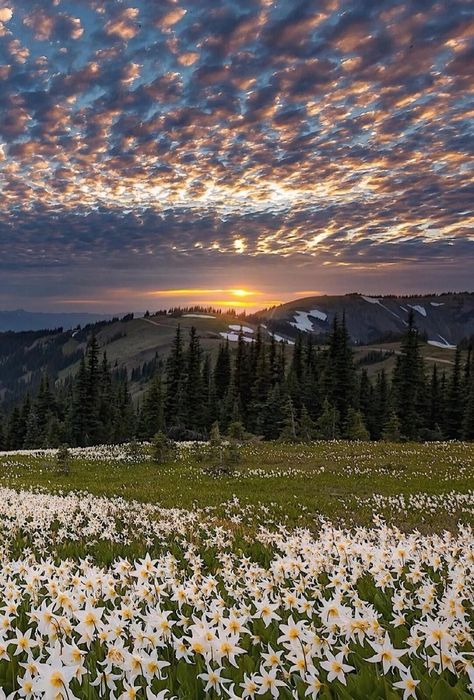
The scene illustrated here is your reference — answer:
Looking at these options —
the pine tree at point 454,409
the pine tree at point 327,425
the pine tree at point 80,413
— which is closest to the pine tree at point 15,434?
the pine tree at point 80,413

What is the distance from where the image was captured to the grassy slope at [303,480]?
15266mm

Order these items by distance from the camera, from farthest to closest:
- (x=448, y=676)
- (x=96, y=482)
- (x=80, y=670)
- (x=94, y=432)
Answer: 1. (x=94, y=432)
2. (x=96, y=482)
3. (x=448, y=676)
4. (x=80, y=670)

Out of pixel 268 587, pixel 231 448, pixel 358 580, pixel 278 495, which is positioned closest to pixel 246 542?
pixel 358 580

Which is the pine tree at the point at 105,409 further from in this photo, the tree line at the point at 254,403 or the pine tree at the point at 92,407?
the pine tree at the point at 92,407

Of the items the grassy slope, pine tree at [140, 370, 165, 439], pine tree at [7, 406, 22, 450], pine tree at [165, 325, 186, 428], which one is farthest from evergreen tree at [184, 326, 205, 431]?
the grassy slope

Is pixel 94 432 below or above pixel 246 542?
below

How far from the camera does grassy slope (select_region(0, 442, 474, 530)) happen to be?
15.3 metres

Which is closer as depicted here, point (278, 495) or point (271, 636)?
point (271, 636)

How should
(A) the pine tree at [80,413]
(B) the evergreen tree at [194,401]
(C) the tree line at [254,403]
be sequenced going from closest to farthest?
(C) the tree line at [254,403] → (A) the pine tree at [80,413] → (B) the evergreen tree at [194,401]

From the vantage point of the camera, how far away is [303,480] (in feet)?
74.4

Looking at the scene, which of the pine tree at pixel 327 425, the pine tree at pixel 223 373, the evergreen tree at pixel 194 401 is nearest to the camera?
the pine tree at pixel 327 425

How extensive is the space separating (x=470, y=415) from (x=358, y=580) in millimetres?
57396

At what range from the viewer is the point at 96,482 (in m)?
23.1

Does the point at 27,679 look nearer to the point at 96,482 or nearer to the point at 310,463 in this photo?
the point at 96,482
